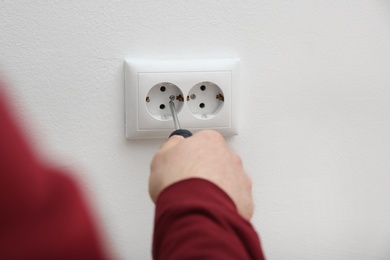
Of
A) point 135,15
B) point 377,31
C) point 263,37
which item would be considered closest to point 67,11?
point 135,15

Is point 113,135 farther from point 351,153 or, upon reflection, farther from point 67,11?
point 351,153

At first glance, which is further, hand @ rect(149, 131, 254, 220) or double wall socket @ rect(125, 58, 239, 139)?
double wall socket @ rect(125, 58, 239, 139)

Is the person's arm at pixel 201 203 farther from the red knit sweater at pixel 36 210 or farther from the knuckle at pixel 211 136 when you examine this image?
the red knit sweater at pixel 36 210

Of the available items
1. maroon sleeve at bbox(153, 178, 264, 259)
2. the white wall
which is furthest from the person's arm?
the white wall

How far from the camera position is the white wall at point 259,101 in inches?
22.3

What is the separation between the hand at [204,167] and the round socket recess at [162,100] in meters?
0.09

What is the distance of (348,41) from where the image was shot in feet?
2.02

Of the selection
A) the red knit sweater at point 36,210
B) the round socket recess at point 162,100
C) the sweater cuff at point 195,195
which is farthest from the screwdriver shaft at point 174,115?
the red knit sweater at point 36,210

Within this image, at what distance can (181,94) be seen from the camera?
58 centimetres

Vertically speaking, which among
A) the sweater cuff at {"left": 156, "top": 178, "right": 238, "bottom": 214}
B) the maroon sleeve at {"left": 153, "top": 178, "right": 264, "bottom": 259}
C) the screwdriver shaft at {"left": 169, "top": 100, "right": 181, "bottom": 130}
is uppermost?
the screwdriver shaft at {"left": 169, "top": 100, "right": 181, "bottom": 130}

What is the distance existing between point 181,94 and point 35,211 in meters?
0.36

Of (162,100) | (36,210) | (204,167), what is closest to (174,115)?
(162,100)

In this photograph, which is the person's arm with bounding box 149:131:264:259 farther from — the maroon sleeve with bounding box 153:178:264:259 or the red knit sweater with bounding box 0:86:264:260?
the red knit sweater with bounding box 0:86:264:260

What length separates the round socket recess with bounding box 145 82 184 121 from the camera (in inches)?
22.9
